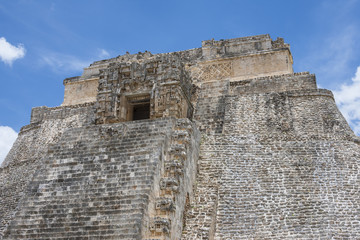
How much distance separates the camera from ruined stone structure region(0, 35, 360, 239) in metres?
7.59

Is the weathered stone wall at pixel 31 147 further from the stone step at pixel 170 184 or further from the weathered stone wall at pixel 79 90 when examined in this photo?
the stone step at pixel 170 184

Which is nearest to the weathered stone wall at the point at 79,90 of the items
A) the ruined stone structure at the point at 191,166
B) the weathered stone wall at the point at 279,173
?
the ruined stone structure at the point at 191,166

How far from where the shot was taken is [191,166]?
29.9 ft

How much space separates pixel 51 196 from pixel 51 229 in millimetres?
804

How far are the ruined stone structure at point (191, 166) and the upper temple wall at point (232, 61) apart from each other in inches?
12.4

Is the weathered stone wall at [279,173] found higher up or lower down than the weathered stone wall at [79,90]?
lower down

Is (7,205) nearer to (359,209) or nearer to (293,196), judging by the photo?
(293,196)

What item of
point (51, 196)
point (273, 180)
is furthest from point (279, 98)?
point (51, 196)

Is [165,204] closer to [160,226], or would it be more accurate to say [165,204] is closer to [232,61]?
[160,226]

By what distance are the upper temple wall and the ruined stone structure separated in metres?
0.31

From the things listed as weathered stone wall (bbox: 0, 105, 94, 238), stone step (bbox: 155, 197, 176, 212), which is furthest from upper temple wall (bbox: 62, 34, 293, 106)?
stone step (bbox: 155, 197, 176, 212)

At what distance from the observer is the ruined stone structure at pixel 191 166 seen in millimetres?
7594

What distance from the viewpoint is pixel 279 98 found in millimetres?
11516

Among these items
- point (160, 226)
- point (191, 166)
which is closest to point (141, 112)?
point (191, 166)
